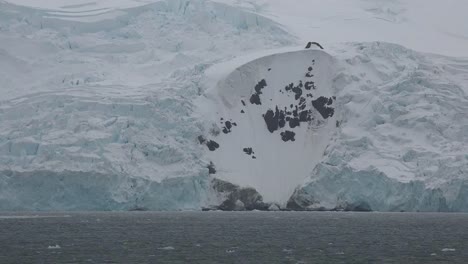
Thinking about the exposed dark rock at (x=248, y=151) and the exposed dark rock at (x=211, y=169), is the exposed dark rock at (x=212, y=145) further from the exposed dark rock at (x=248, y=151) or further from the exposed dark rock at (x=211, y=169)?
the exposed dark rock at (x=248, y=151)

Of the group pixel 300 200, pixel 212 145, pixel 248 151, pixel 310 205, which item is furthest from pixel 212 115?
pixel 310 205

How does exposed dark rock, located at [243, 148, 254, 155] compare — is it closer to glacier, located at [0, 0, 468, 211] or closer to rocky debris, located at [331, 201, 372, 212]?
glacier, located at [0, 0, 468, 211]

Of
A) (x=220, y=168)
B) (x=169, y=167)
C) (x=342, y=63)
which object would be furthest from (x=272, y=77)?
(x=169, y=167)

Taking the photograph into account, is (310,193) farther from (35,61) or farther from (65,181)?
(35,61)

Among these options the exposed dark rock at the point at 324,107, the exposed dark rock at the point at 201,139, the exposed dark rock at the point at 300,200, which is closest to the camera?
the exposed dark rock at the point at 300,200

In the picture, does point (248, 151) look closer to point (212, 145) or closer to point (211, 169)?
point (212, 145)

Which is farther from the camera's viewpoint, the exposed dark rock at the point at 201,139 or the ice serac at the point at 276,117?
the ice serac at the point at 276,117

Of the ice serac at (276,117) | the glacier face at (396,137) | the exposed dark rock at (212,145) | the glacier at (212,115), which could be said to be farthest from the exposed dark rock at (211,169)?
the glacier face at (396,137)
